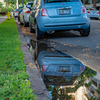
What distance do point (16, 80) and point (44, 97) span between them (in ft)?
2.15

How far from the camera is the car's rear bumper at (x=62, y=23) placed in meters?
8.56

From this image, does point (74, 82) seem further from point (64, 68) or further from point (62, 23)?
point (62, 23)

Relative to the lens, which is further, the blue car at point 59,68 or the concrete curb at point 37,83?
the blue car at point 59,68

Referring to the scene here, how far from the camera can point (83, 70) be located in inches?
173

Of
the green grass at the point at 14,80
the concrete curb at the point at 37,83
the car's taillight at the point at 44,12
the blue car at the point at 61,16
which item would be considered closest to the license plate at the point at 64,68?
the concrete curb at the point at 37,83

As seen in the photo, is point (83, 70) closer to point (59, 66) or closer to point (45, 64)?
point (59, 66)

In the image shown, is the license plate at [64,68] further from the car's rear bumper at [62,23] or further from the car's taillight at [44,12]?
the car's taillight at [44,12]

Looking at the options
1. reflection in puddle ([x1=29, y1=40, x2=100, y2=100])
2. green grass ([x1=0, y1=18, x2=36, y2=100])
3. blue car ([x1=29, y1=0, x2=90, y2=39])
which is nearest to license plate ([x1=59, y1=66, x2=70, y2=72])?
reflection in puddle ([x1=29, y1=40, x2=100, y2=100])

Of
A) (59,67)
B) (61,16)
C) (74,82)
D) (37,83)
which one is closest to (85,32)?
(61,16)

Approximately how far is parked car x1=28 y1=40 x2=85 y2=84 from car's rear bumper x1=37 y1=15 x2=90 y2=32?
3.04 meters

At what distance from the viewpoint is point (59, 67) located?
179 inches

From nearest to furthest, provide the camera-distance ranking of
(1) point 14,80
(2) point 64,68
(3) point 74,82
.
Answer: (1) point 14,80 < (3) point 74,82 < (2) point 64,68

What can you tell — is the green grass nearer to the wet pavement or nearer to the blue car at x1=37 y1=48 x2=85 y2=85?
the wet pavement

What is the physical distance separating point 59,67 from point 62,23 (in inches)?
170
